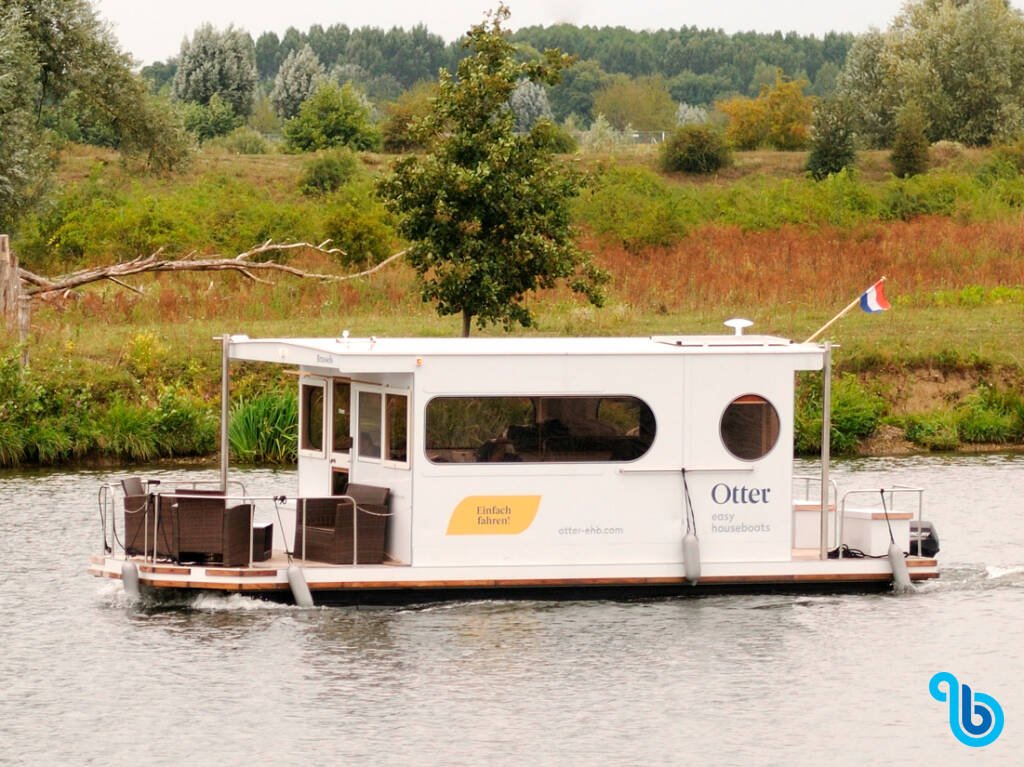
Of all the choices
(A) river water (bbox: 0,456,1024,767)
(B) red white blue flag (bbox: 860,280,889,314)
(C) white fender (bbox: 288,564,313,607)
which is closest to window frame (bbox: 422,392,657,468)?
(A) river water (bbox: 0,456,1024,767)

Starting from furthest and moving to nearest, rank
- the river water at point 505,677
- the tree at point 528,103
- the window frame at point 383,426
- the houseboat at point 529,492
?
the tree at point 528,103 < the window frame at point 383,426 < the houseboat at point 529,492 < the river water at point 505,677

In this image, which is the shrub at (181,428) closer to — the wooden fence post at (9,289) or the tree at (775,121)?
the wooden fence post at (9,289)

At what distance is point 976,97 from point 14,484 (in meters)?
49.8

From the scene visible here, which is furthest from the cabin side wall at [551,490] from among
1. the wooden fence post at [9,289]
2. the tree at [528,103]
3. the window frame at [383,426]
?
the tree at [528,103]

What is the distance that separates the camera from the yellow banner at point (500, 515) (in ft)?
57.0

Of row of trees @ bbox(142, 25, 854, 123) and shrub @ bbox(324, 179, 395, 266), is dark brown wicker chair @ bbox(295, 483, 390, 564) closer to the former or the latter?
shrub @ bbox(324, 179, 395, 266)

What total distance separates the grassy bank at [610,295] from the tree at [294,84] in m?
30.0

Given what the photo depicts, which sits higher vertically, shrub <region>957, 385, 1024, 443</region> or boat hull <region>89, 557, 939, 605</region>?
shrub <region>957, 385, 1024, 443</region>

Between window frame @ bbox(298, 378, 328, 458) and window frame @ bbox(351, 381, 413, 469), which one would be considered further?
window frame @ bbox(298, 378, 328, 458)

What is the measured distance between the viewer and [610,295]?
37.3 meters

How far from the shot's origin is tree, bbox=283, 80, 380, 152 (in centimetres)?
6303

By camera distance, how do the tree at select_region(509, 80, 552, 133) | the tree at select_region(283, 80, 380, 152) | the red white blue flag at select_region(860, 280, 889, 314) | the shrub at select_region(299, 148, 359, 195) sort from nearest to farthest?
the red white blue flag at select_region(860, 280, 889, 314) → the shrub at select_region(299, 148, 359, 195) → the tree at select_region(283, 80, 380, 152) → the tree at select_region(509, 80, 552, 133)

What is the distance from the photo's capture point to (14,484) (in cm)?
2586

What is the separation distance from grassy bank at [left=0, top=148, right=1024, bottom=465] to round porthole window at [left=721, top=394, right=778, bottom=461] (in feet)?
35.9
